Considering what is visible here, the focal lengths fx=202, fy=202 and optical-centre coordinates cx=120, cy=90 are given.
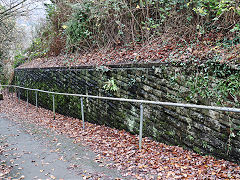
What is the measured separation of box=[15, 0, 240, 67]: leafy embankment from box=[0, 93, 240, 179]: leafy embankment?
1810 millimetres

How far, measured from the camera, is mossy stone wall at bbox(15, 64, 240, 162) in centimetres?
353

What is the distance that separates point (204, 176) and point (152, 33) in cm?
493

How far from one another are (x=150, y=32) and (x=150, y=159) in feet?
14.5

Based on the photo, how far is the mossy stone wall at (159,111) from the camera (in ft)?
11.6

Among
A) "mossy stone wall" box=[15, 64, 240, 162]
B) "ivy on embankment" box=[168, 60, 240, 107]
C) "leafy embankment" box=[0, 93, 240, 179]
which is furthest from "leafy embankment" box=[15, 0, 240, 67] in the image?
"leafy embankment" box=[0, 93, 240, 179]

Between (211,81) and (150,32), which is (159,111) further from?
(150,32)

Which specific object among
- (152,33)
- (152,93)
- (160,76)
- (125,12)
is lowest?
→ (152,93)

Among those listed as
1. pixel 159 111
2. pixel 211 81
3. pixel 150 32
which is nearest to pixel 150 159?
pixel 159 111

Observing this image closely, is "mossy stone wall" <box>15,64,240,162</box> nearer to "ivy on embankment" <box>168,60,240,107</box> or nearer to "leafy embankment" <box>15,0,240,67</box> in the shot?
"ivy on embankment" <box>168,60,240,107</box>

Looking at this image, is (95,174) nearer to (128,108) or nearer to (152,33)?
(128,108)

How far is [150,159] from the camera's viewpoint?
3775mm

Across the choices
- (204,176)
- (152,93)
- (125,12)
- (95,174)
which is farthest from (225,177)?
(125,12)

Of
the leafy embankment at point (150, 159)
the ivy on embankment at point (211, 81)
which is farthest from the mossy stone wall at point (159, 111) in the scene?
the leafy embankment at point (150, 159)

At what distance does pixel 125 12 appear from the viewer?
7.26 metres
